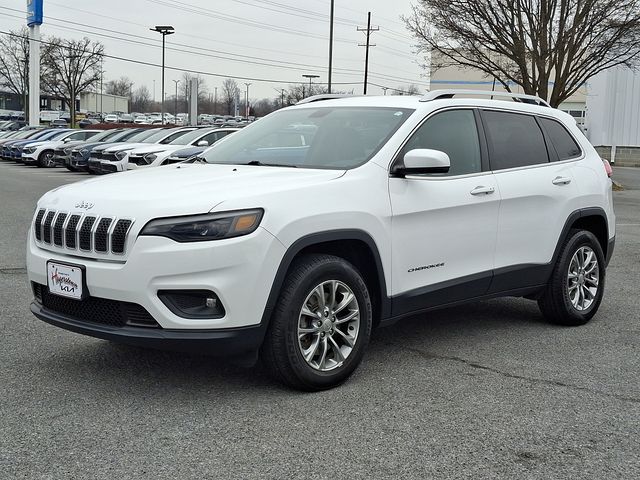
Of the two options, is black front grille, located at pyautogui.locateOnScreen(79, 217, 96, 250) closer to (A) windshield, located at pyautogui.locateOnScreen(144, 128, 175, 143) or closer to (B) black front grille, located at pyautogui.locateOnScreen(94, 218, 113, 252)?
(B) black front grille, located at pyautogui.locateOnScreen(94, 218, 113, 252)

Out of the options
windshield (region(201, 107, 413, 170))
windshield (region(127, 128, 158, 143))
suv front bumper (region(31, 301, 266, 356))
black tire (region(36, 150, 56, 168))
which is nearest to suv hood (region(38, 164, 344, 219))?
windshield (region(201, 107, 413, 170))

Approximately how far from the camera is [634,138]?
3444 centimetres

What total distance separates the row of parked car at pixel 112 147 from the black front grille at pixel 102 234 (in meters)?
10.6

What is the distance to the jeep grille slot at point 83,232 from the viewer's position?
3980 mm

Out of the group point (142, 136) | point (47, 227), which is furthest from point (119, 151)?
point (47, 227)

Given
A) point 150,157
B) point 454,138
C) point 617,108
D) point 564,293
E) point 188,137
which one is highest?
point 617,108

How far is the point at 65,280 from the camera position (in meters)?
4.20

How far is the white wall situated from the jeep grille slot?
110 ft

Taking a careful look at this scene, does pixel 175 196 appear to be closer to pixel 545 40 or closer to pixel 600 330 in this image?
pixel 600 330

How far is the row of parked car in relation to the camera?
1997cm

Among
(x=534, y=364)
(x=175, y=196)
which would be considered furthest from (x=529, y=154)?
(x=175, y=196)

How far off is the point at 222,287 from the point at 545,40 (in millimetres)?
22111

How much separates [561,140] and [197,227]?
3.55m

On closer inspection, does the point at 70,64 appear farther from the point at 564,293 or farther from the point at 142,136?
the point at 564,293
